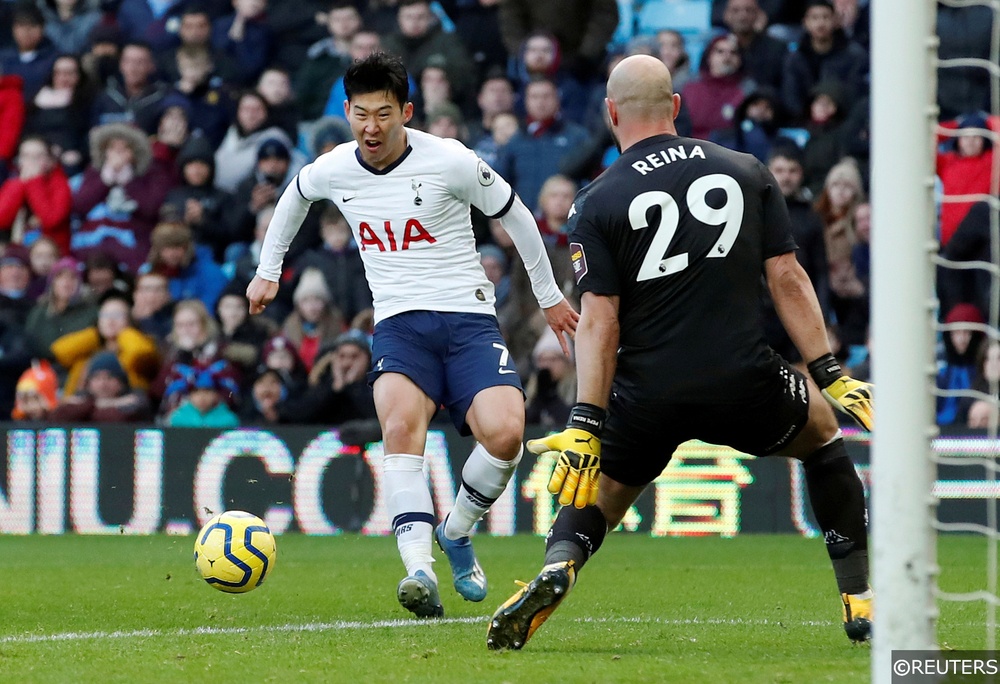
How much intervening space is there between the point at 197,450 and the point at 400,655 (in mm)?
7398

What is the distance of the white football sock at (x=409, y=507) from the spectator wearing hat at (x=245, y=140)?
331 inches

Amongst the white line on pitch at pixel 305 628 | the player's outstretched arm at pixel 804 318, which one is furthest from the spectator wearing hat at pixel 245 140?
the player's outstretched arm at pixel 804 318

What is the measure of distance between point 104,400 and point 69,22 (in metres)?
5.57

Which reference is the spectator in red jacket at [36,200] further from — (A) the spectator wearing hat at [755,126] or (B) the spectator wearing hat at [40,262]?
(A) the spectator wearing hat at [755,126]

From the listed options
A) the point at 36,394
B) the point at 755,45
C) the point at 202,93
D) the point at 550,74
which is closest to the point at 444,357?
the point at 36,394

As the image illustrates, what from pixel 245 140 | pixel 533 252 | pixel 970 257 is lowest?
pixel 533 252

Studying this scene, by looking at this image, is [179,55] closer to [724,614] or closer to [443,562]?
[443,562]

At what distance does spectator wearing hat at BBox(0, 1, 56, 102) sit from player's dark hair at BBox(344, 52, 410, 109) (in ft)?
33.0

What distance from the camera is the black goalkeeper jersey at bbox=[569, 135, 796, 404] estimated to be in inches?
219

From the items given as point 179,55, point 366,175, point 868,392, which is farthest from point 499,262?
point 868,392

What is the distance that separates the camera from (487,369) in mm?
7066

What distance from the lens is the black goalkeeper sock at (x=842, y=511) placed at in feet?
19.0

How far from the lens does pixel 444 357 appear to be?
7.15m

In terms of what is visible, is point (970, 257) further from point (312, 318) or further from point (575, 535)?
point (575, 535)
